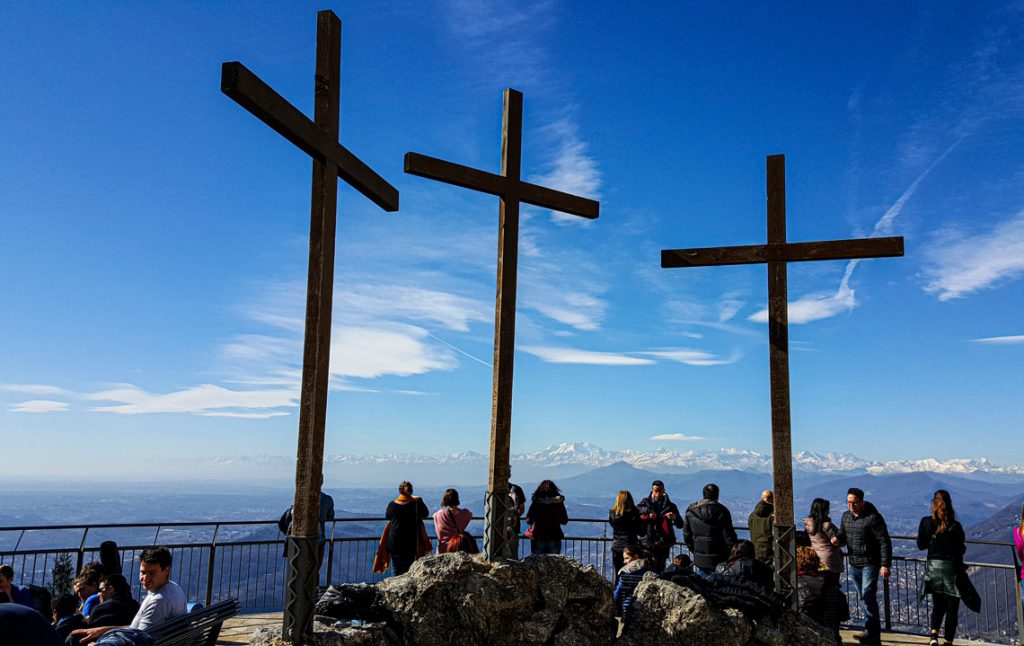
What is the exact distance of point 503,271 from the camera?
8.70 meters

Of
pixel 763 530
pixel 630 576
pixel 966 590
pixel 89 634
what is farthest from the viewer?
pixel 763 530

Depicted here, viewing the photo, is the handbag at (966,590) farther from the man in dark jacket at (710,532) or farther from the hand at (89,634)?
the hand at (89,634)

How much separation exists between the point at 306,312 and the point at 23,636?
13.0 ft

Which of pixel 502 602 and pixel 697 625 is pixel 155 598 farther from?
pixel 697 625

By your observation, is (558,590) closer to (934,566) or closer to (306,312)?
(306,312)

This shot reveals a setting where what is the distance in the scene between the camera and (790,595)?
8.49 m

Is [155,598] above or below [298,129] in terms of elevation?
below

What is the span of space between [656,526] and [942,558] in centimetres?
351

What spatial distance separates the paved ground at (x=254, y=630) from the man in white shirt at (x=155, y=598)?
334cm

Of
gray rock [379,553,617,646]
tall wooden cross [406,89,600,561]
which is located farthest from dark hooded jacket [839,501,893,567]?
tall wooden cross [406,89,600,561]

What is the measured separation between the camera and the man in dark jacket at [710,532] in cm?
1015

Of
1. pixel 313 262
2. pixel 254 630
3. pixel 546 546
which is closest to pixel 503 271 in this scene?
pixel 313 262

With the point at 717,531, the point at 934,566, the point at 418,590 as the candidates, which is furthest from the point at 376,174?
the point at 934,566

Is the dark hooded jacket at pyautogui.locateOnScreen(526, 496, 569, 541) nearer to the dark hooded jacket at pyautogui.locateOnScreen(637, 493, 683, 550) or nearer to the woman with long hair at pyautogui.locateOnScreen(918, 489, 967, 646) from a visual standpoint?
the dark hooded jacket at pyautogui.locateOnScreen(637, 493, 683, 550)
